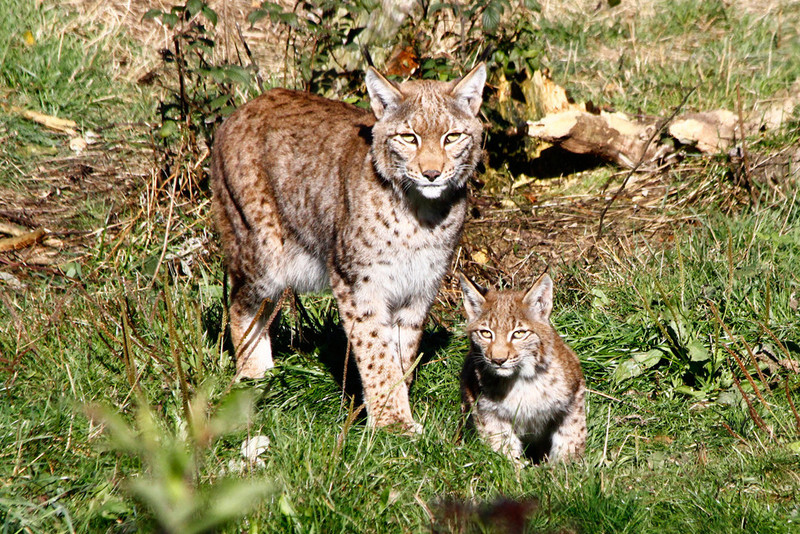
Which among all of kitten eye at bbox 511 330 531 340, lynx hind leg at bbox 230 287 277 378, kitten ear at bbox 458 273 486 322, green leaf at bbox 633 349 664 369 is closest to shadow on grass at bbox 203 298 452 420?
lynx hind leg at bbox 230 287 277 378

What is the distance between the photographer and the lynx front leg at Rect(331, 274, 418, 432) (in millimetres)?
4500

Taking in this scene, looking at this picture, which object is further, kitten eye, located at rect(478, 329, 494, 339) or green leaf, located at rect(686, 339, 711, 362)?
green leaf, located at rect(686, 339, 711, 362)

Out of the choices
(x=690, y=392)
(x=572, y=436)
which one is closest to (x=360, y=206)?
(x=572, y=436)

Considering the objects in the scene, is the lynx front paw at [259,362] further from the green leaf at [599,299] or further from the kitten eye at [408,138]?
the green leaf at [599,299]

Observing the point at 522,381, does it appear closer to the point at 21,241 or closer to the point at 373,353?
the point at 373,353

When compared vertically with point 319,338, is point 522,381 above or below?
above

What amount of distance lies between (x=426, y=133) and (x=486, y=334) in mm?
1025

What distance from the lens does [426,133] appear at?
429 centimetres

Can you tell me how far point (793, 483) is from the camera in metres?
3.48

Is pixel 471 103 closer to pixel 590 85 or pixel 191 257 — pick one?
pixel 191 257

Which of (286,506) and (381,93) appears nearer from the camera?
(286,506)

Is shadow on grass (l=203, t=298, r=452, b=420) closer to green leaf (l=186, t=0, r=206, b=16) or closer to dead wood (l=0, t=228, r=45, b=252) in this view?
dead wood (l=0, t=228, r=45, b=252)

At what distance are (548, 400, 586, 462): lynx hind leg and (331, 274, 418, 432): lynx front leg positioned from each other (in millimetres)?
744

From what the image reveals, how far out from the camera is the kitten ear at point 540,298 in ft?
13.9
